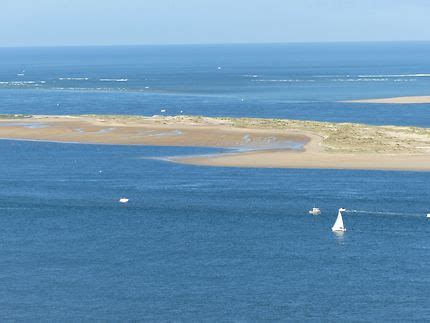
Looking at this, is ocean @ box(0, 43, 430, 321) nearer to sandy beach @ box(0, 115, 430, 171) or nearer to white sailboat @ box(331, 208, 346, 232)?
white sailboat @ box(331, 208, 346, 232)

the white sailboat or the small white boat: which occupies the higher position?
the white sailboat

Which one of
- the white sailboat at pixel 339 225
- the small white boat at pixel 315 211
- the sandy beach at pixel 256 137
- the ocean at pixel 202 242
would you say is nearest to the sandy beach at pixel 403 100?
the sandy beach at pixel 256 137

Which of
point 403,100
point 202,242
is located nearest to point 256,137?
point 202,242

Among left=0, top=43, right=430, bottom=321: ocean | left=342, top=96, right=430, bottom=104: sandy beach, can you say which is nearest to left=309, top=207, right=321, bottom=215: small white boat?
left=0, top=43, right=430, bottom=321: ocean

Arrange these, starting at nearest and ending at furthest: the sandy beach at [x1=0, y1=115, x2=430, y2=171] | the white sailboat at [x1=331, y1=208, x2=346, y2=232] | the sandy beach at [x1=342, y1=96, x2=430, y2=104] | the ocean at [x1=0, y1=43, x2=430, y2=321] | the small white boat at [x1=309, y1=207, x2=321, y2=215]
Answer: the ocean at [x1=0, y1=43, x2=430, y2=321] < the white sailboat at [x1=331, y1=208, x2=346, y2=232] < the small white boat at [x1=309, y1=207, x2=321, y2=215] < the sandy beach at [x1=0, y1=115, x2=430, y2=171] < the sandy beach at [x1=342, y1=96, x2=430, y2=104]

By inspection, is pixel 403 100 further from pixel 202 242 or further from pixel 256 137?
pixel 202 242

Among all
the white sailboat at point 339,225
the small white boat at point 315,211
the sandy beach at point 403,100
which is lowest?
the sandy beach at point 403,100

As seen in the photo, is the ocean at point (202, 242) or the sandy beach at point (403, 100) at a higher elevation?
the ocean at point (202, 242)

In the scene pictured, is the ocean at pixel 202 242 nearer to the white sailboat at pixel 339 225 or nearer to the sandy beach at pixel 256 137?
the white sailboat at pixel 339 225
